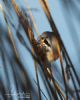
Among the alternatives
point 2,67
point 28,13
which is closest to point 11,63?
point 2,67

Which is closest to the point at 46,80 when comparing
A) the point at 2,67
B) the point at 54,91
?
the point at 54,91

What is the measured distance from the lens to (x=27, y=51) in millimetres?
798

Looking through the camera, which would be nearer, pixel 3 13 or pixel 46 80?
pixel 46 80

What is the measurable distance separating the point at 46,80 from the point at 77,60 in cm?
11

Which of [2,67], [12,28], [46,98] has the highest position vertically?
[12,28]

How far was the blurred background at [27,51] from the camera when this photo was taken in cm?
77

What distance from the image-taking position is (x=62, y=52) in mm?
749

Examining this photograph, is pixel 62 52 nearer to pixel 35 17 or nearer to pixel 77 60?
pixel 77 60

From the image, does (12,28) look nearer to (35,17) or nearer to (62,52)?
(35,17)

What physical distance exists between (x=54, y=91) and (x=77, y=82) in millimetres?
69

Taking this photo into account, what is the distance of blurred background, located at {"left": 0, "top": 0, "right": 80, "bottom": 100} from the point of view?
77 cm

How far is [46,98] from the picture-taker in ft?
2.56

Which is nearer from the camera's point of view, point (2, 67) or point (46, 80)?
point (46, 80)

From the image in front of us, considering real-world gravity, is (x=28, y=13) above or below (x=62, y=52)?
above
